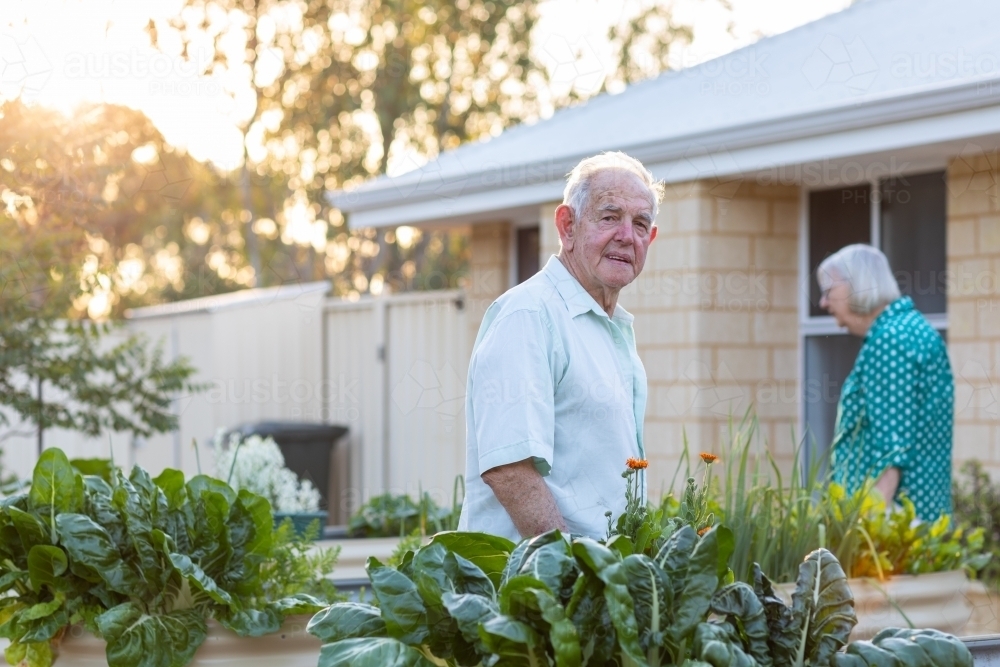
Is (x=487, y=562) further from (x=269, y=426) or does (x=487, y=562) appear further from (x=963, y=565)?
(x=269, y=426)

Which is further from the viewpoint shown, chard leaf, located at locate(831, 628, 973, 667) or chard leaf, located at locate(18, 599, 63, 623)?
chard leaf, located at locate(18, 599, 63, 623)

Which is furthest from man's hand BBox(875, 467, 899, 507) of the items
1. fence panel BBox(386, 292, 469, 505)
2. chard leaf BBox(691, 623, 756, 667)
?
fence panel BBox(386, 292, 469, 505)

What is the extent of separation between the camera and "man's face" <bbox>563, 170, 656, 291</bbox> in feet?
9.71

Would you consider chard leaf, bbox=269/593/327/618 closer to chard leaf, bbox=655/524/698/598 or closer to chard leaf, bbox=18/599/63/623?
chard leaf, bbox=18/599/63/623

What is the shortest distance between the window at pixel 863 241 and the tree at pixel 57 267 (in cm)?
376

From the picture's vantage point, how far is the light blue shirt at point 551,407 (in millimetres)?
2742

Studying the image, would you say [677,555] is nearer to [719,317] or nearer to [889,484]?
[889,484]

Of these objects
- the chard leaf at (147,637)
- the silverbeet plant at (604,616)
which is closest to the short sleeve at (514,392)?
the silverbeet plant at (604,616)

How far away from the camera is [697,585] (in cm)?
208

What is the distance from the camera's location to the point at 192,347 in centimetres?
1127

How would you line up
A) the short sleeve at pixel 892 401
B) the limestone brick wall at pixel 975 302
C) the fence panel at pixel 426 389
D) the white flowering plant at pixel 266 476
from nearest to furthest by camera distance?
1. the short sleeve at pixel 892 401
2. the white flowering plant at pixel 266 476
3. the limestone brick wall at pixel 975 302
4. the fence panel at pixel 426 389

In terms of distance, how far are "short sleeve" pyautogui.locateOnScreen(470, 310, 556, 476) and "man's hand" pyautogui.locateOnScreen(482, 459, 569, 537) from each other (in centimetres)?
3

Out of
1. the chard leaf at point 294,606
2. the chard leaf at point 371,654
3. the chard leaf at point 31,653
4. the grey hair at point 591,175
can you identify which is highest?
the grey hair at point 591,175

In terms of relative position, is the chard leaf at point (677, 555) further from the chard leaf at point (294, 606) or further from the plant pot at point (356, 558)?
the plant pot at point (356, 558)
